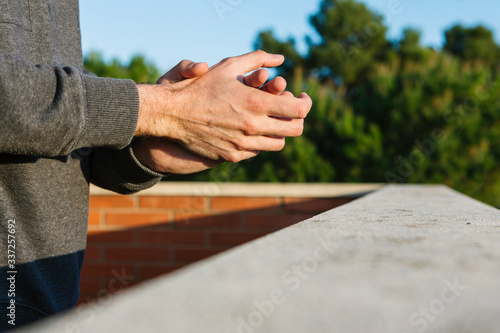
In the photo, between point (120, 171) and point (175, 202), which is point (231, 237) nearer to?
point (175, 202)

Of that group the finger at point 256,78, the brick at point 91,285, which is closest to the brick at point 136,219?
the brick at point 91,285

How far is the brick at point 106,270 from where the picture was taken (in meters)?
2.76

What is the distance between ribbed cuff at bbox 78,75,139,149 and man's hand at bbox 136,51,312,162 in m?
0.07

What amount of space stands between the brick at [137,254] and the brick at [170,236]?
56 millimetres

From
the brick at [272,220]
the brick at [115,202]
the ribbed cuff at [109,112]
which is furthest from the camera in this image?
the brick at [115,202]

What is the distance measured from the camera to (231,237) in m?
2.73

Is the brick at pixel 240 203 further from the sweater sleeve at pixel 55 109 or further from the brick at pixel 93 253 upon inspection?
the sweater sleeve at pixel 55 109

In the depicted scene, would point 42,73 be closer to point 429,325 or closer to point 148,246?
point 429,325

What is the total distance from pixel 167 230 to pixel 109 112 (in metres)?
1.78

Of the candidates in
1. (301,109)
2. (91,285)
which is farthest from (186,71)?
(91,285)

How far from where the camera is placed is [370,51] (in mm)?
14969

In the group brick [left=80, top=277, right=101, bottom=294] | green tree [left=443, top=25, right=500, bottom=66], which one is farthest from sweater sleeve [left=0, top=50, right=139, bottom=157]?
green tree [left=443, top=25, right=500, bottom=66]

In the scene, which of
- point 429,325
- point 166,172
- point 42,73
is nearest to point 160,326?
point 429,325

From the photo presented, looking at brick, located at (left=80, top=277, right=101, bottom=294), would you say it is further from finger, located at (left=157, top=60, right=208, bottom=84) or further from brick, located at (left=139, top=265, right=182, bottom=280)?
finger, located at (left=157, top=60, right=208, bottom=84)
